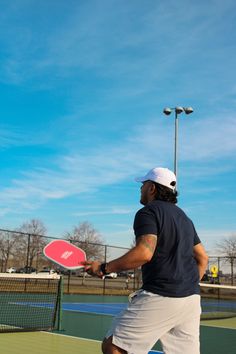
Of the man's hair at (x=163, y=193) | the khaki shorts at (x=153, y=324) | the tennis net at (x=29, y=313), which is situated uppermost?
the man's hair at (x=163, y=193)

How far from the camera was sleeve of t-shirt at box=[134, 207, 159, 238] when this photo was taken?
3109mm

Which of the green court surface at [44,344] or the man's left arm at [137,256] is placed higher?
the man's left arm at [137,256]

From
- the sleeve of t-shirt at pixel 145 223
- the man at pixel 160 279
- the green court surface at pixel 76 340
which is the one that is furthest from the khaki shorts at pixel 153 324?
the green court surface at pixel 76 340

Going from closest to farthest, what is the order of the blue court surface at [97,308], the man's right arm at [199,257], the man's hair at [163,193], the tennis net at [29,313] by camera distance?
1. the man's hair at [163,193]
2. the man's right arm at [199,257]
3. the tennis net at [29,313]
4. the blue court surface at [97,308]

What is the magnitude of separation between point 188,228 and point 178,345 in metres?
0.79

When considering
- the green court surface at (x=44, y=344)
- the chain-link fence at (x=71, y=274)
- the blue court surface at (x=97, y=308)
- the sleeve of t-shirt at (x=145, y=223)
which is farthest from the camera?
the chain-link fence at (x=71, y=274)

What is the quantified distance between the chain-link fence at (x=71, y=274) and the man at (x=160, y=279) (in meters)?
16.6

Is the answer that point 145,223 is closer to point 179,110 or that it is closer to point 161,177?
point 161,177

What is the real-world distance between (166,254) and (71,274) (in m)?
16.8

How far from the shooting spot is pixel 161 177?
3420 millimetres

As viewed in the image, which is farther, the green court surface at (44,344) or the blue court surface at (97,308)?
the blue court surface at (97,308)

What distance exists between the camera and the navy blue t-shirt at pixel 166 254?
3158mm

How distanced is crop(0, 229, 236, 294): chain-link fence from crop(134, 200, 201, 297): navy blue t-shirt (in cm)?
1668

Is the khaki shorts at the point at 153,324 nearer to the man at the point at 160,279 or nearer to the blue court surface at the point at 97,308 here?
the man at the point at 160,279
